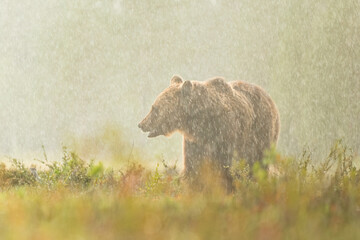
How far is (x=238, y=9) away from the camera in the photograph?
87.9 ft

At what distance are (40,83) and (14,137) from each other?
12.3 ft

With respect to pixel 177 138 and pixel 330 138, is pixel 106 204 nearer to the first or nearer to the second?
pixel 330 138

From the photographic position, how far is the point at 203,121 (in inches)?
279

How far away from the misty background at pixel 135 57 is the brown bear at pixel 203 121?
43.0ft

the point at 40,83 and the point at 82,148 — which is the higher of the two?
the point at 40,83

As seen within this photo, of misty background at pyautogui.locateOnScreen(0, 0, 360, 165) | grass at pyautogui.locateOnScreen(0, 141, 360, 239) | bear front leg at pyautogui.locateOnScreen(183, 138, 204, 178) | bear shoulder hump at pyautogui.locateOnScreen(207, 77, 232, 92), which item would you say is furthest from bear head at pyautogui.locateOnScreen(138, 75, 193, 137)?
misty background at pyautogui.locateOnScreen(0, 0, 360, 165)

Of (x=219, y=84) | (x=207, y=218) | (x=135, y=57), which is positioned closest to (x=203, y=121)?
(x=219, y=84)

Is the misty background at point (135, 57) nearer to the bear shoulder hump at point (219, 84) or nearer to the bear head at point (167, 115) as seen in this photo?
the bear shoulder hump at point (219, 84)

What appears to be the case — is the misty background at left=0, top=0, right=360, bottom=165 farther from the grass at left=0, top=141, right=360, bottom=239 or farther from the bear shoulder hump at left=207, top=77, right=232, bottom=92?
the grass at left=0, top=141, right=360, bottom=239

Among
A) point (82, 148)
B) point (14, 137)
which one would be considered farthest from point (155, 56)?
point (82, 148)

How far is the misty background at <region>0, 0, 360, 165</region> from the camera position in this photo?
20.9 metres

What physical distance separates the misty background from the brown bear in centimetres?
1309

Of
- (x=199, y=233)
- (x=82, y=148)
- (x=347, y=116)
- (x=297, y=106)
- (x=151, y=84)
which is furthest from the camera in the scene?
(x=151, y=84)

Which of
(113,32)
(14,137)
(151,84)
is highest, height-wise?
(113,32)
